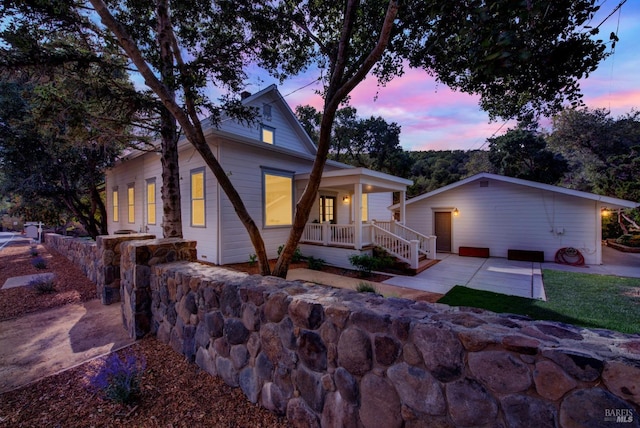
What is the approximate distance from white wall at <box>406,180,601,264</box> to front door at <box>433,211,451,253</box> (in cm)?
23

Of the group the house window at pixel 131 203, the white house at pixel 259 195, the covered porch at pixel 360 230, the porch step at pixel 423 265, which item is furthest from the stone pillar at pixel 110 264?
the house window at pixel 131 203

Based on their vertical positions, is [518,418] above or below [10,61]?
below

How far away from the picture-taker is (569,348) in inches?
44.3

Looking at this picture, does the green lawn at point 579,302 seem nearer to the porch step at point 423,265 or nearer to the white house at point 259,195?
the porch step at point 423,265

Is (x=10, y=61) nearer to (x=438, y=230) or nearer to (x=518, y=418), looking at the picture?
(x=518, y=418)

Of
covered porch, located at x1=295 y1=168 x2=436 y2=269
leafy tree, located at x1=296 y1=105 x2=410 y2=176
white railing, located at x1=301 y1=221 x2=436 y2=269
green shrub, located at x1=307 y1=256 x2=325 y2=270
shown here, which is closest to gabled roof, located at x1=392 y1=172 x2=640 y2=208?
covered porch, located at x1=295 y1=168 x2=436 y2=269

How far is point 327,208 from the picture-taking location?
11492mm

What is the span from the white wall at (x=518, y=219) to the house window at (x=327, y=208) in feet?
15.2

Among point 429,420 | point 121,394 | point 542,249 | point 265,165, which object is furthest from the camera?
point 542,249

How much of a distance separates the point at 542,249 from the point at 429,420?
11.6 metres

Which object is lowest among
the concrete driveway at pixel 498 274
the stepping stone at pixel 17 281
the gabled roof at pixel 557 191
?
the concrete driveway at pixel 498 274

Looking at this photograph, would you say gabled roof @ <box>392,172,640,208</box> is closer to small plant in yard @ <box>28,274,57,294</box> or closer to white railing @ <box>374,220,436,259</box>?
white railing @ <box>374,220,436,259</box>

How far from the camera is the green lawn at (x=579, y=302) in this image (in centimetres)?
397

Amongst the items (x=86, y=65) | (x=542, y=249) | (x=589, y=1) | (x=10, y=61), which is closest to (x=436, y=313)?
(x=589, y=1)
